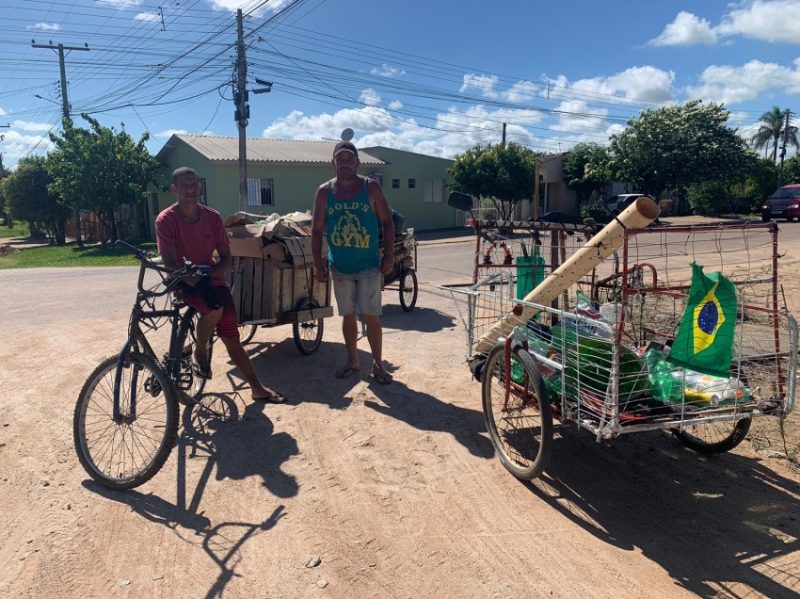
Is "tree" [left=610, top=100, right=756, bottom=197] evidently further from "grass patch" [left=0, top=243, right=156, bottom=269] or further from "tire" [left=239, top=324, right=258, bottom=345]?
"tire" [left=239, top=324, right=258, bottom=345]

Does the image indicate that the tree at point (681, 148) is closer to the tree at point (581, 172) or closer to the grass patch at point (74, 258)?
the tree at point (581, 172)

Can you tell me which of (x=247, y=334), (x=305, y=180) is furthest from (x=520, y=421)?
(x=305, y=180)

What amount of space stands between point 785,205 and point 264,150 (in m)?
24.1

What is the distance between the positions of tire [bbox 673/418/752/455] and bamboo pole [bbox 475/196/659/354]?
1.16 m

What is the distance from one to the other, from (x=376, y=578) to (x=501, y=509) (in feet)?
2.72

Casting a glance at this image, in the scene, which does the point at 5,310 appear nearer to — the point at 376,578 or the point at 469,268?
the point at 376,578

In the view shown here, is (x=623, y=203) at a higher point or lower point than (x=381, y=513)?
higher

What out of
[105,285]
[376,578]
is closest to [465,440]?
[376,578]

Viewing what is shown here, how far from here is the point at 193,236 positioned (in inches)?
168

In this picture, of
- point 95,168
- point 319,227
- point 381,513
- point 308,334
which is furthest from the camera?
point 95,168

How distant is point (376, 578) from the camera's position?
2643 mm

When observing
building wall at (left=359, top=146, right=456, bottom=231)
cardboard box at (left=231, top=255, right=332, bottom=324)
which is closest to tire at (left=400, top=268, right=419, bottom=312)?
cardboard box at (left=231, top=255, right=332, bottom=324)

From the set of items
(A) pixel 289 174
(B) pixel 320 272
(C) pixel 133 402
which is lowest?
(C) pixel 133 402

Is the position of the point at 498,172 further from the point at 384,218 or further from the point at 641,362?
the point at 641,362
